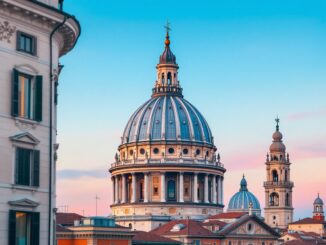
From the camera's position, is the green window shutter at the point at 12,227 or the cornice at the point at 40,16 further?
the cornice at the point at 40,16

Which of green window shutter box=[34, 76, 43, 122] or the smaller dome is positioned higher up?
the smaller dome

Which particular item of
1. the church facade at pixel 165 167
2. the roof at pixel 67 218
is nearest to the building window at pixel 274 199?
the church facade at pixel 165 167

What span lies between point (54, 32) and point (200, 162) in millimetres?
127981

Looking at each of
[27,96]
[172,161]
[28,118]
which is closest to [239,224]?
[172,161]

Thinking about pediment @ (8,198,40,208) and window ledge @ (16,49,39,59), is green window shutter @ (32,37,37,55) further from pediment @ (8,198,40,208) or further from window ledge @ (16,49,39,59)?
pediment @ (8,198,40,208)

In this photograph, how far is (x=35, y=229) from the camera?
89.2ft

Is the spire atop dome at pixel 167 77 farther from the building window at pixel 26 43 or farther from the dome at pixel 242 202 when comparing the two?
the building window at pixel 26 43

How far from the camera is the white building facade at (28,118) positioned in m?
26.3

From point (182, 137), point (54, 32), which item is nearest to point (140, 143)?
point (182, 137)

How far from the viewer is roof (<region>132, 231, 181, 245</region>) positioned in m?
122

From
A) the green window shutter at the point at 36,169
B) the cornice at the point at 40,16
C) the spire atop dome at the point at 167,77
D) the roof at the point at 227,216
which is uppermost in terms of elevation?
the spire atop dome at the point at 167,77

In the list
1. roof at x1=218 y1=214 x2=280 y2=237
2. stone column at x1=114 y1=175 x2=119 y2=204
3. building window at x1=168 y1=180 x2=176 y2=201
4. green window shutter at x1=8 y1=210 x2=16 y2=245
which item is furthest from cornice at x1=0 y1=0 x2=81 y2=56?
stone column at x1=114 y1=175 x2=119 y2=204

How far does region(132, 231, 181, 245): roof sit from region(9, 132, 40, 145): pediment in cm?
9355

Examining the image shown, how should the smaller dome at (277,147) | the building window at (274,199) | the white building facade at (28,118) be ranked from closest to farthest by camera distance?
the white building facade at (28,118) < the smaller dome at (277,147) < the building window at (274,199)
